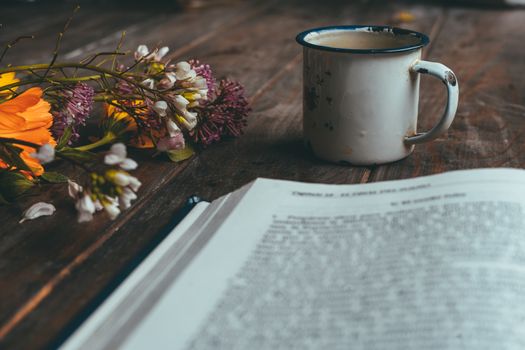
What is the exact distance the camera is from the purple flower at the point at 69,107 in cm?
68

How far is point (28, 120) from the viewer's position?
0.62 metres

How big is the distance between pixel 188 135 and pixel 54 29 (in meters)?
0.99

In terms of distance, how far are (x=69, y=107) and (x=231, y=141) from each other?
8.7 inches

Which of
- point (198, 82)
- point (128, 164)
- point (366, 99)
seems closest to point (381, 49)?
point (366, 99)

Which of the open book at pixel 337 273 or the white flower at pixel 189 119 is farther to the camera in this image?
the white flower at pixel 189 119

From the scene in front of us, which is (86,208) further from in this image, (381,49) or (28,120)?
(381,49)

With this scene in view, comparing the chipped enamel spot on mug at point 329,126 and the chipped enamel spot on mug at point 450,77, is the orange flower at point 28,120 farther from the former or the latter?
the chipped enamel spot on mug at point 450,77

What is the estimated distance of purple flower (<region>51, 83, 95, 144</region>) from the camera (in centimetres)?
68

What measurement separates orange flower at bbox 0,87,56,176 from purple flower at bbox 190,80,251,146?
171 mm

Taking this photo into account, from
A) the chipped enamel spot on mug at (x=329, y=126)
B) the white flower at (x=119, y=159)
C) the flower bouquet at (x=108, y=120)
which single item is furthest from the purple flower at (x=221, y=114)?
the white flower at (x=119, y=159)

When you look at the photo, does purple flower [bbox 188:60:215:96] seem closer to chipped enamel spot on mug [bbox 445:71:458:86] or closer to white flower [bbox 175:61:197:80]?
white flower [bbox 175:61:197:80]

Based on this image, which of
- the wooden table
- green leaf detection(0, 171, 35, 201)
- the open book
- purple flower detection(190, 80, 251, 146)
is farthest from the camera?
purple flower detection(190, 80, 251, 146)

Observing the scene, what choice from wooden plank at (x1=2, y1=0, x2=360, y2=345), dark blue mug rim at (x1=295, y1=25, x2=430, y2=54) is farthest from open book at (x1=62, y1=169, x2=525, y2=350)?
dark blue mug rim at (x1=295, y1=25, x2=430, y2=54)

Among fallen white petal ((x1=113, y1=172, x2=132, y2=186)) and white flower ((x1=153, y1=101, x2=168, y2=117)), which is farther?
white flower ((x1=153, y1=101, x2=168, y2=117))
